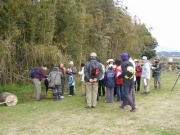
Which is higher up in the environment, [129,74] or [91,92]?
[129,74]

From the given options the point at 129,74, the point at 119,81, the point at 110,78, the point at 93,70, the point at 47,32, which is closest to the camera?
the point at 129,74

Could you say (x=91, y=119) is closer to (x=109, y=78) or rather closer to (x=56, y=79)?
(x=109, y=78)

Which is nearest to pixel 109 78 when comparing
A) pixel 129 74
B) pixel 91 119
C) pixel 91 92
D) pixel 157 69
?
pixel 91 92

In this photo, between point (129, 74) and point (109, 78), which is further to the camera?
point (109, 78)

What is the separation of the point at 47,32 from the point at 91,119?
5237 millimetres

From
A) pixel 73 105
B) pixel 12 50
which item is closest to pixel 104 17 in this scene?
pixel 12 50

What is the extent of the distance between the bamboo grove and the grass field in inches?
102

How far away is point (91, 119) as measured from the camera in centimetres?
530

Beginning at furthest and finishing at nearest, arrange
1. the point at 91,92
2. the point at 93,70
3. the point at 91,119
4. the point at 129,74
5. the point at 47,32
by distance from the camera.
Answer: the point at 47,32 → the point at 91,92 → the point at 93,70 → the point at 129,74 → the point at 91,119

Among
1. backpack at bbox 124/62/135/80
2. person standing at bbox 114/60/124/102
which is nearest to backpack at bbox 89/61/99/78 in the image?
backpack at bbox 124/62/135/80

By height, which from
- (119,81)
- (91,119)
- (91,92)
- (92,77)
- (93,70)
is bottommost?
(91,119)

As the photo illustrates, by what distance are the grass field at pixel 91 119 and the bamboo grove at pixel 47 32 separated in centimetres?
260

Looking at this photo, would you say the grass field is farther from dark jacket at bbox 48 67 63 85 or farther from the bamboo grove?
the bamboo grove

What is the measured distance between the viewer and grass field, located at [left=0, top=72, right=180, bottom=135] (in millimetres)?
4543
